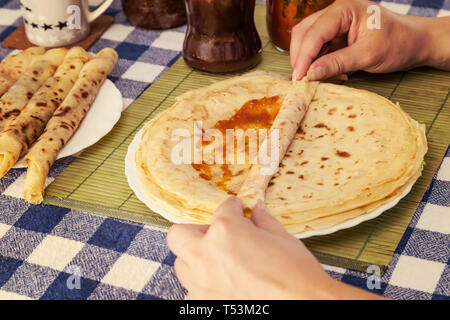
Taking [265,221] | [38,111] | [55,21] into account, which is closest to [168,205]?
[265,221]

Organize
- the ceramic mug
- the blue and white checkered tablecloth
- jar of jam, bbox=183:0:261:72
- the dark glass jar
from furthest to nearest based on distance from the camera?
the dark glass jar → the ceramic mug → jar of jam, bbox=183:0:261:72 → the blue and white checkered tablecloth

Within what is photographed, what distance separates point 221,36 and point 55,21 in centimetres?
55

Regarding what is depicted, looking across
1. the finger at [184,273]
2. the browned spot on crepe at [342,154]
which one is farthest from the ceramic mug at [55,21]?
the finger at [184,273]

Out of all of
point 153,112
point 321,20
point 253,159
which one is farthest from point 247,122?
point 321,20

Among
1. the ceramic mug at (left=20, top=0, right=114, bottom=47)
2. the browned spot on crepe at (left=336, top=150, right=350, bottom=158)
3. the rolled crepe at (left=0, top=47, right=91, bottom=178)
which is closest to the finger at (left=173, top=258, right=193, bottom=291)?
the browned spot on crepe at (left=336, top=150, right=350, bottom=158)

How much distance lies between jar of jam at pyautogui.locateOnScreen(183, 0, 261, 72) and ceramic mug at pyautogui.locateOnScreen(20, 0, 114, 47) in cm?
39

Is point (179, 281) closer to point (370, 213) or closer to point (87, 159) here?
point (370, 213)

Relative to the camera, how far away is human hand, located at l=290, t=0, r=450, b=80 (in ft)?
5.37

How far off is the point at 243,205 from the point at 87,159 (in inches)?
20.0

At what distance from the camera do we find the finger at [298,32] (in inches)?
66.4

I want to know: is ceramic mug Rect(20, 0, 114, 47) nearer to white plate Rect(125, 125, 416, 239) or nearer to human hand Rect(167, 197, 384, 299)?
white plate Rect(125, 125, 416, 239)

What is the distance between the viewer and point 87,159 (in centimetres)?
149

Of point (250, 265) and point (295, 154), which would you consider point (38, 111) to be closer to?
point (295, 154)

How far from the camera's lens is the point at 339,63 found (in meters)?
1.63
